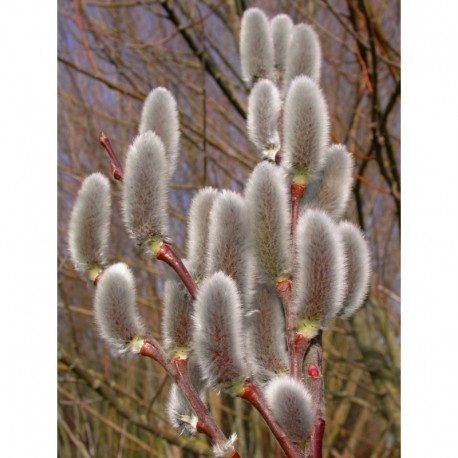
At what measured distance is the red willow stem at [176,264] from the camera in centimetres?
66

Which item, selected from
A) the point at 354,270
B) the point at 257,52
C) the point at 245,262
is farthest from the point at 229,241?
the point at 257,52

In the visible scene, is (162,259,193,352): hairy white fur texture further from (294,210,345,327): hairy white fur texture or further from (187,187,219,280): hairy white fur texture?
(294,210,345,327): hairy white fur texture

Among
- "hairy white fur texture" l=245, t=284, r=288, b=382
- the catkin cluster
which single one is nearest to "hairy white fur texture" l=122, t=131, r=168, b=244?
the catkin cluster

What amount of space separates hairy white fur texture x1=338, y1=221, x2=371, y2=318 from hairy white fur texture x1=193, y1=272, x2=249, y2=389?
119 millimetres

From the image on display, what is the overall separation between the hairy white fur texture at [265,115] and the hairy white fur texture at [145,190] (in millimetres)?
126

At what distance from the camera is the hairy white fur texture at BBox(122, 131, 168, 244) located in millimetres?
644

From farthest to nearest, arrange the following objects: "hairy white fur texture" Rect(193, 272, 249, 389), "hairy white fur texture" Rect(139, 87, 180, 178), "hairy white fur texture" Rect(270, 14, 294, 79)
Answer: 1. "hairy white fur texture" Rect(270, 14, 294, 79)
2. "hairy white fur texture" Rect(139, 87, 180, 178)
3. "hairy white fur texture" Rect(193, 272, 249, 389)

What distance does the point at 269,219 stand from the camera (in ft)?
2.11

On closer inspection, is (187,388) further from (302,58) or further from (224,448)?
(302,58)

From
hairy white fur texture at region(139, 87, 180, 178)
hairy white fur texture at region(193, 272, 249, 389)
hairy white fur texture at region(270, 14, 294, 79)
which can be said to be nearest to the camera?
hairy white fur texture at region(193, 272, 249, 389)

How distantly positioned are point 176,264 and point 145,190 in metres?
0.07

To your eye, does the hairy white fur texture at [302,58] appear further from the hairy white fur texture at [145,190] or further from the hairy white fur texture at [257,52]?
the hairy white fur texture at [145,190]

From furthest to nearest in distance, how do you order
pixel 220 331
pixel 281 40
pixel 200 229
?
pixel 281 40 < pixel 200 229 < pixel 220 331
